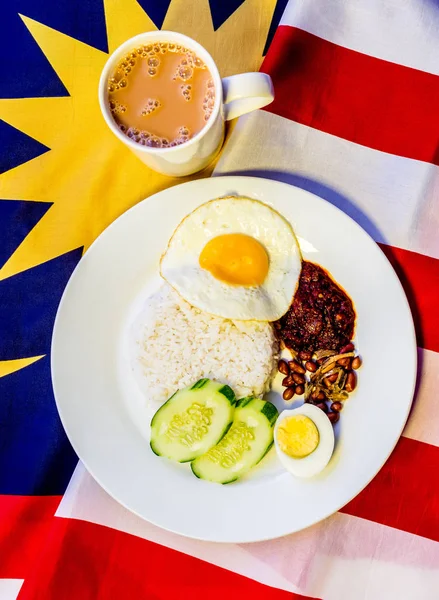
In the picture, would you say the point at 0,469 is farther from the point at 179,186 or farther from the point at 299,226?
the point at 299,226

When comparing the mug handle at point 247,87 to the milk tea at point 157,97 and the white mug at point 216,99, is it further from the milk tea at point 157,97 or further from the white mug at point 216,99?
the milk tea at point 157,97

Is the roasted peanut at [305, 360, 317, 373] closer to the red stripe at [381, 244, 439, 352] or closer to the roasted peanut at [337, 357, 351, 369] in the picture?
the roasted peanut at [337, 357, 351, 369]

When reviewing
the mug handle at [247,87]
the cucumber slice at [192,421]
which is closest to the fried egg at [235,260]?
the cucumber slice at [192,421]

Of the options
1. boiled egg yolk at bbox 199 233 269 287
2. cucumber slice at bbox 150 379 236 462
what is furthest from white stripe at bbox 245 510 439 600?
boiled egg yolk at bbox 199 233 269 287

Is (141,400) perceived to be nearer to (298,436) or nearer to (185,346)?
(185,346)

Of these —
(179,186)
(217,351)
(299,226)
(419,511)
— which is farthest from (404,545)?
(179,186)
